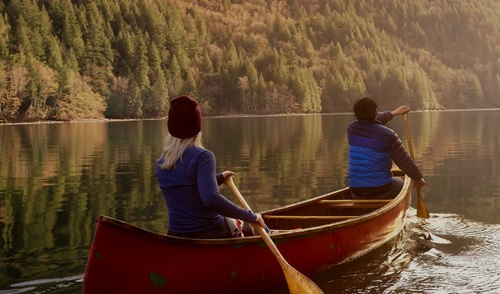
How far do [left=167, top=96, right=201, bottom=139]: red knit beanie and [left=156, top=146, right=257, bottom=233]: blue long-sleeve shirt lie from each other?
8.5 inches

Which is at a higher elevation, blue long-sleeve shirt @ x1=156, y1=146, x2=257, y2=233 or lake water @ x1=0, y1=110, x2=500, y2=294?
blue long-sleeve shirt @ x1=156, y1=146, x2=257, y2=233

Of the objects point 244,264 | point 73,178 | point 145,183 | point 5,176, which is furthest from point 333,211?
point 5,176

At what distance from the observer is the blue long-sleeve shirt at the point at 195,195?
789 cm

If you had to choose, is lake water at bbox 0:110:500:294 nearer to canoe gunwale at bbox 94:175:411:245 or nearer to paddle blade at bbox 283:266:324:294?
canoe gunwale at bbox 94:175:411:245

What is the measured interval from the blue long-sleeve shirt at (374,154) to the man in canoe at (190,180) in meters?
4.14

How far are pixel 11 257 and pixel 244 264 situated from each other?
5.29m

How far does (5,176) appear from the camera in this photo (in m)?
25.0

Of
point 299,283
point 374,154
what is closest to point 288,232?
point 299,283

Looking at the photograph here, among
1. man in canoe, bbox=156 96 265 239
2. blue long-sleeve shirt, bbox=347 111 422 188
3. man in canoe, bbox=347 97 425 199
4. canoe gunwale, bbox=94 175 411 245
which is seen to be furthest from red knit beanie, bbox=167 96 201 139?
blue long-sleeve shirt, bbox=347 111 422 188

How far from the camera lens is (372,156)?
474 inches

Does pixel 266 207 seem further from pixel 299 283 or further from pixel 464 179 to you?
pixel 464 179

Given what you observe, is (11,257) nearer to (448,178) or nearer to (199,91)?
(448,178)

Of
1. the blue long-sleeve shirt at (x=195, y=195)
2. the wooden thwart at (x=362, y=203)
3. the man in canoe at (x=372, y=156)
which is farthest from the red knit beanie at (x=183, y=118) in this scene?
the wooden thwart at (x=362, y=203)

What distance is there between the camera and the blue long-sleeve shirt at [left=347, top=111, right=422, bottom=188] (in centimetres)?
1186
